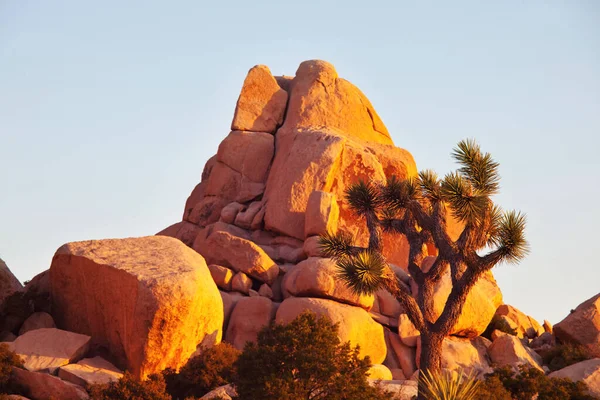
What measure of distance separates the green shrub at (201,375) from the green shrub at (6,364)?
12.0 feet

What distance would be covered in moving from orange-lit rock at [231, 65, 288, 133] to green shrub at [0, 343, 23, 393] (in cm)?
1577

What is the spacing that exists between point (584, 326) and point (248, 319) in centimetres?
1141

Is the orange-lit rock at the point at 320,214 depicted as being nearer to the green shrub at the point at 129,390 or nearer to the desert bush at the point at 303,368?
the green shrub at the point at 129,390

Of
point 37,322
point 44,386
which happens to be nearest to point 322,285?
point 37,322

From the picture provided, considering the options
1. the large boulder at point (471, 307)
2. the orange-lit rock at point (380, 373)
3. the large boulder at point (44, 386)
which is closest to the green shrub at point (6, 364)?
the large boulder at point (44, 386)

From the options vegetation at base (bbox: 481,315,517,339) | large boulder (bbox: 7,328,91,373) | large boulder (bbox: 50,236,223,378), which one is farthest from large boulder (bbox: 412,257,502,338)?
large boulder (bbox: 7,328,91,373)

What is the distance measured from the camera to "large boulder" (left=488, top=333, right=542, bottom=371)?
90.5 ft

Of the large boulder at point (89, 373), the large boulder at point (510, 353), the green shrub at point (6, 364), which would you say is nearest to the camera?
the green shrub at point (6, 364)

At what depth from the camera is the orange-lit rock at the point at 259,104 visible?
35.7m

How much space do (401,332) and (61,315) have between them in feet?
33.4

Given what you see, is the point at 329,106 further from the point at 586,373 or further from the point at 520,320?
the point at 586,373

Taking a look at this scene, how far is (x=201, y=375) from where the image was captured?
21.9 meters

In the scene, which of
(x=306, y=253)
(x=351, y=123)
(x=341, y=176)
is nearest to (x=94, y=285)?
(x=306, y=253)

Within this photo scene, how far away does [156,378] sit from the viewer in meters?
21.2
